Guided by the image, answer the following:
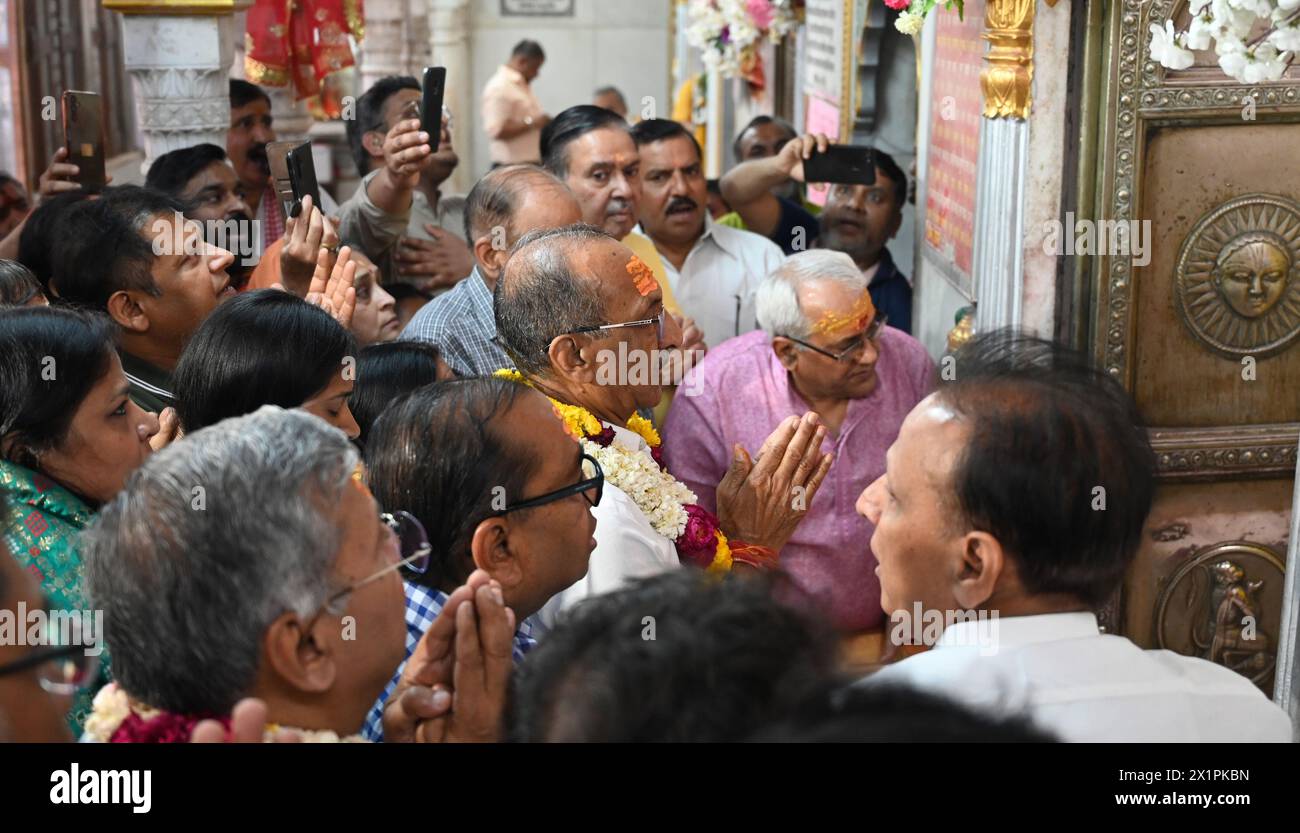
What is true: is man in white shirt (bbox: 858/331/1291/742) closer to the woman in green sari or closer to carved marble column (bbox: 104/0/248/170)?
the woman in green sari

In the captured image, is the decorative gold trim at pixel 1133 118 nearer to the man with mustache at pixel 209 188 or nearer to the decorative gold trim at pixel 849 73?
the man with mustache at pixel 209 188

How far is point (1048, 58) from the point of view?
3.55 metres

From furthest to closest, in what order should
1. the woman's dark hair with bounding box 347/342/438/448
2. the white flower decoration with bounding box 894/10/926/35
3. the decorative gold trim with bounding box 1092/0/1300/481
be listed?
1. the white flower decoration with bounding box 894/10/926/35
2. the decorative gold trim with bounding box 1092/0/1300/481
3. the woman's dark hair with bounding box 347/342/438/448

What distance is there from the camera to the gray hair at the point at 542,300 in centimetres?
286

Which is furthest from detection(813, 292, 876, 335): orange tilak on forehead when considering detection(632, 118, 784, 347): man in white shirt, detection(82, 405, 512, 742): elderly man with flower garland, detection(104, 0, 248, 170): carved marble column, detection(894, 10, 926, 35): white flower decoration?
detection(104, 0, 248, 170): carved marble column

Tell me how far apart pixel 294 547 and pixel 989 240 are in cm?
266

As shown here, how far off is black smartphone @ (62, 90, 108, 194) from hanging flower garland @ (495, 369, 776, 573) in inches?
74.3

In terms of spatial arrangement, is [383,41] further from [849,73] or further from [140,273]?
[140,273]

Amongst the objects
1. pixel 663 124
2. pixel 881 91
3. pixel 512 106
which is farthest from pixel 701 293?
pixel 512 106

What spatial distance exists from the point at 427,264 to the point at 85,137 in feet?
3.64

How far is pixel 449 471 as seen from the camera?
2.08 m

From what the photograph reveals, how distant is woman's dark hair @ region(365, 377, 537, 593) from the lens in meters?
2.08

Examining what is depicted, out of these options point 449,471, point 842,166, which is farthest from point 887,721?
point 842,166

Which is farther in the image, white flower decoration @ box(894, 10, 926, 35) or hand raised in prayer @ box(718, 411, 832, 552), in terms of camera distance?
white flower decoration @ box(894, 10, 926, 35)
